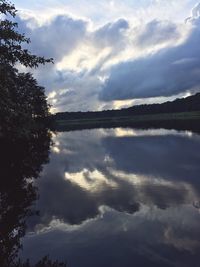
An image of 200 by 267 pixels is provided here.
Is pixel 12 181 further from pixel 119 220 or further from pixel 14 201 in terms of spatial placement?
pixel 119 220

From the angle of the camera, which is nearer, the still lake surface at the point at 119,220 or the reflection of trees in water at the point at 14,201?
the still lake surface at the point at 119,220

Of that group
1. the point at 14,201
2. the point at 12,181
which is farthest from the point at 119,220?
the point at 12,181

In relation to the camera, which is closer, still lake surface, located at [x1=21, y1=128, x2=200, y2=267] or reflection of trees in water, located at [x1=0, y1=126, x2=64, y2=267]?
still lake surface, located at [x1=21, y1=128, x2=200, y2=267]

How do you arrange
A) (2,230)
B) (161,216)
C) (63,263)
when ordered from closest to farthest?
1. (63,263)
2. (2,230)
3. (161,216)

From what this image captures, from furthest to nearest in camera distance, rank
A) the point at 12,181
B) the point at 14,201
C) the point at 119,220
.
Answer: the point at 12,181
the point at 14,201
the point at 119,220

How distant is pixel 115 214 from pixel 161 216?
8.96 feet

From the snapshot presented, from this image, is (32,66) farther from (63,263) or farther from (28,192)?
(63,263)

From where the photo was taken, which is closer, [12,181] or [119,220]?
[119,220]

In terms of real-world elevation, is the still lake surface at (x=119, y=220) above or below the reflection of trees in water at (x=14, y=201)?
below

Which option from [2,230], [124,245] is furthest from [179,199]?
[2,230]

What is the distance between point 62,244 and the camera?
19781 mm

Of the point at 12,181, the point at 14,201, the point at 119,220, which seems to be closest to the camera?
the point at 119,220

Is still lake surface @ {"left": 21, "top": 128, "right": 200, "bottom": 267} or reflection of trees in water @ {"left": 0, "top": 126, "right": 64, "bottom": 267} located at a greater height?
reflection of trees in water @ {"left": 0, "top": 126, "right": 64, "bottom": 267}

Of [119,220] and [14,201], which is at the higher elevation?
[14,201]
